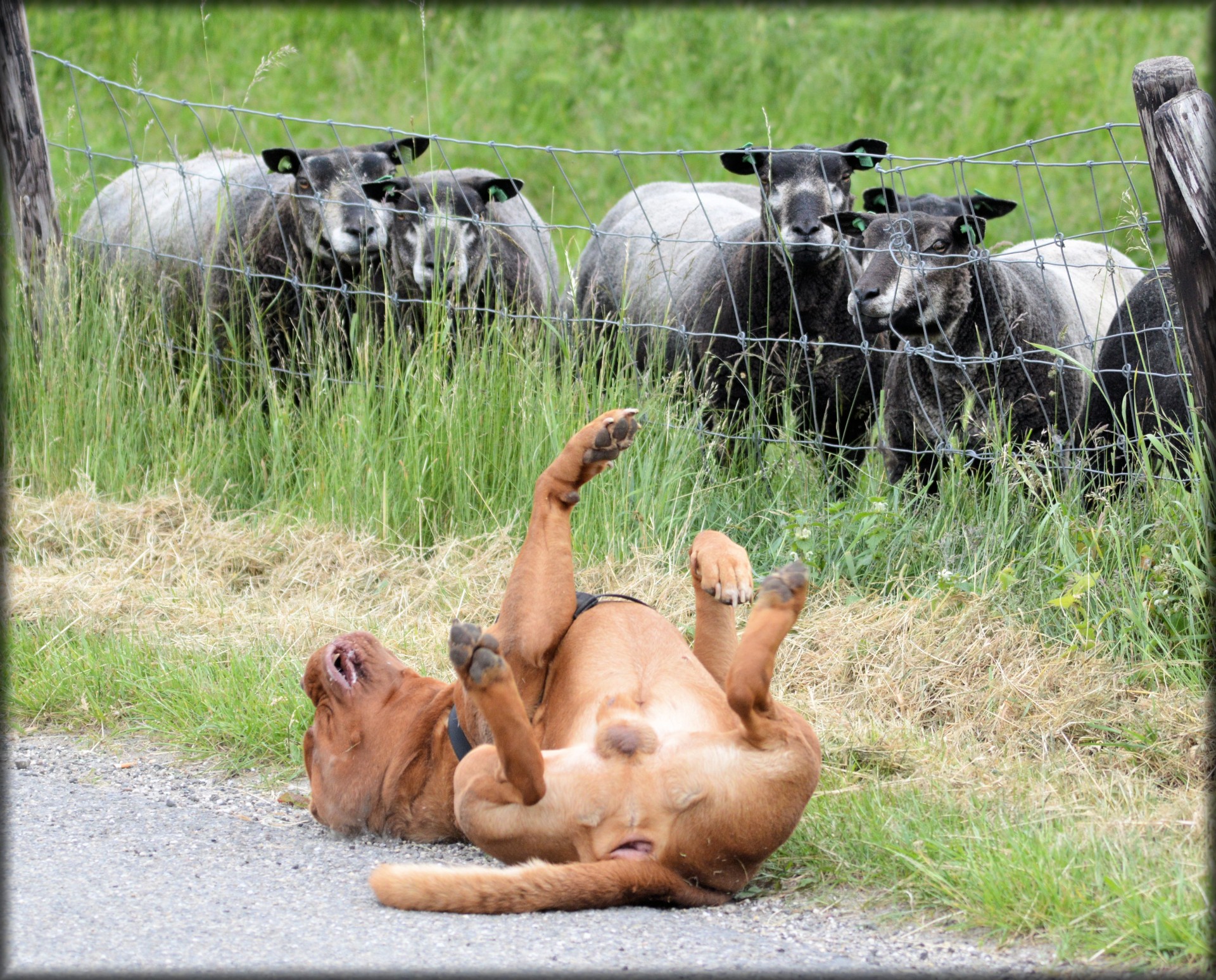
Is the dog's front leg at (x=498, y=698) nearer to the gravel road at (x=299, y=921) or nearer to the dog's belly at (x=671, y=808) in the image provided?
the dog's belly at (x=671, y=808)

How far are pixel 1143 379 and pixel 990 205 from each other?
1.11 m

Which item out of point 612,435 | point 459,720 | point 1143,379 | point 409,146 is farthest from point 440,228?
point 459,720

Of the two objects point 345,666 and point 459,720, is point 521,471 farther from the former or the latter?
point 459,720

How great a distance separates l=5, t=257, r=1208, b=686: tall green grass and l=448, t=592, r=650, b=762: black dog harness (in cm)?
149

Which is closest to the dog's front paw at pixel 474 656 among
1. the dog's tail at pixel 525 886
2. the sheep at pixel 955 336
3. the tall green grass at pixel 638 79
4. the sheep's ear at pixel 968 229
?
the dog's tail at pixel 525 886

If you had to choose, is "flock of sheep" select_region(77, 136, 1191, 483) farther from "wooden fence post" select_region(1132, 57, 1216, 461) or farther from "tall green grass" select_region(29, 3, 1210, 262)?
"tall green grass" select_region(29, 3, 1210, 262)

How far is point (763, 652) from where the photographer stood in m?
2.96

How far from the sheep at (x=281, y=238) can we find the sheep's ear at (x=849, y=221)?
2240mm

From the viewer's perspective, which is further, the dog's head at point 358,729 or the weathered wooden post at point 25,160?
the weathered wooden post at point 25,160

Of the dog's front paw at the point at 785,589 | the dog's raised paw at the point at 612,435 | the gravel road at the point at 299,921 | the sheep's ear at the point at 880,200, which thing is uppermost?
the sheep's ear at the point at 880,200

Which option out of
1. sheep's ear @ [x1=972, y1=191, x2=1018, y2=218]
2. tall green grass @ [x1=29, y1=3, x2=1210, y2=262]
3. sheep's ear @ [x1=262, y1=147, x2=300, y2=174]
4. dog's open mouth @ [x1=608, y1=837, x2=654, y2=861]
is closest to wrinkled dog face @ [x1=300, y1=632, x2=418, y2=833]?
dog's open mouth @ [x1=608, y1=837, x2=654, y2=861]

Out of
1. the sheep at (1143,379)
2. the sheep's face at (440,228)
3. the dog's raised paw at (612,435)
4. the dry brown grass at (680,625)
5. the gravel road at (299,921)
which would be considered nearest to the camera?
the gravel road at (299,921)

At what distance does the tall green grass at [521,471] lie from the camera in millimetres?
4582

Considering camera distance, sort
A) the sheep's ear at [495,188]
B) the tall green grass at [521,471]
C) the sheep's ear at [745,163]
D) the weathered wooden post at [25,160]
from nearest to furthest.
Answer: the tall green grass at [521,471], the sheep's ear at [745,163], the weathered wooden post at [25,160], the sheep's ear at [495,188]
